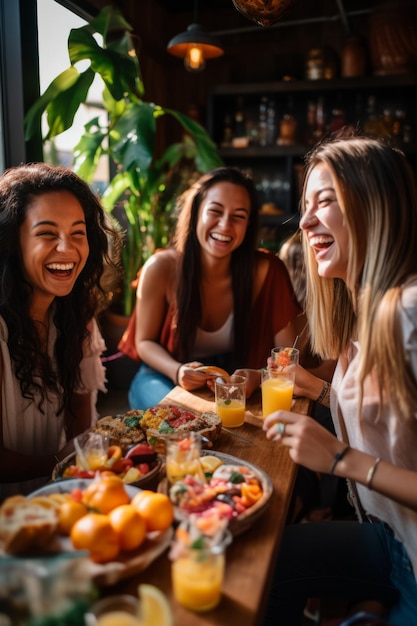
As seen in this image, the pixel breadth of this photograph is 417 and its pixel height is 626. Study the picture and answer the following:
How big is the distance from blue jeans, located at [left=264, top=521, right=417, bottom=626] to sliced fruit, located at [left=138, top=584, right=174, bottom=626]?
2.33 feet

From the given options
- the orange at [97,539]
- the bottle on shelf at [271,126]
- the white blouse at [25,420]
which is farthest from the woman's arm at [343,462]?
the bottle on shelf at [271,126]

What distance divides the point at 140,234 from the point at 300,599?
9.40ft

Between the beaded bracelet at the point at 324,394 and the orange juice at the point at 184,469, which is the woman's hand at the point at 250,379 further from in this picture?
the orange juice at the point at 184,469

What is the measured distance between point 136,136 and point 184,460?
244 cm

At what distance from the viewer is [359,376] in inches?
48.7

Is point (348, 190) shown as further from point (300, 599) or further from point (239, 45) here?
point (239, 45)

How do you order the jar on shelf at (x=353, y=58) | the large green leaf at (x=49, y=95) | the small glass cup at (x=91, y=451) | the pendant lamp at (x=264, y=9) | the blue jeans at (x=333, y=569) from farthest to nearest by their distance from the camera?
the jar on shelf at (x=353, y=58) → the large green leaf at (x=49, y=95) → the pendant lamp at (x=264, y=9) → the blue jeans at (x=333, y=569) → the small glass cup at (x=91, y=451)

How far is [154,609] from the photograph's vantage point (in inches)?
30.8

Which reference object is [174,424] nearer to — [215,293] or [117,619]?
[117,619]

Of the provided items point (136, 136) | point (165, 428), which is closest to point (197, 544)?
point (165, 428)

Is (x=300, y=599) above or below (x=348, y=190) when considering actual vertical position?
below

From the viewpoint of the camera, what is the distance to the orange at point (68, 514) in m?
0.94

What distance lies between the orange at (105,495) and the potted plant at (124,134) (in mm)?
2194

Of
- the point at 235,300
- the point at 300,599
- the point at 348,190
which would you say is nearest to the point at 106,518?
the point at 300,599
